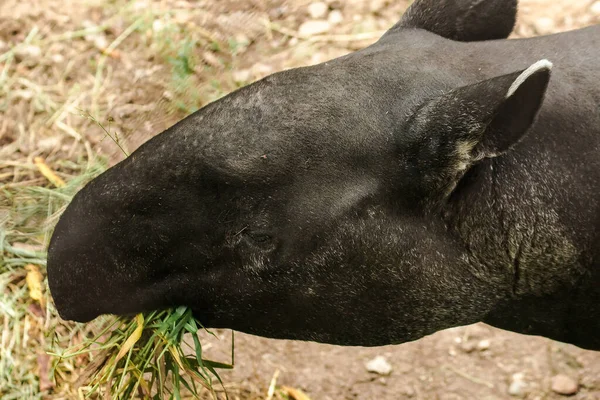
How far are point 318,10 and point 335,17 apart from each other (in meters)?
0.15

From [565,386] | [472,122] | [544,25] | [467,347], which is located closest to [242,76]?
[544,25]

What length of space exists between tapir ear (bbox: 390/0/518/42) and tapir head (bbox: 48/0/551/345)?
0.58 ft

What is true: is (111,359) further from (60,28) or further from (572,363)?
(60,28)

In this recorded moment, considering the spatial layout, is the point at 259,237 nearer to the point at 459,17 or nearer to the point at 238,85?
the point at 459,17

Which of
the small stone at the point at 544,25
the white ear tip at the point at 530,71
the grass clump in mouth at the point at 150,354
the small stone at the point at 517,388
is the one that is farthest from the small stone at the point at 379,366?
the small stone at the point at 544,25

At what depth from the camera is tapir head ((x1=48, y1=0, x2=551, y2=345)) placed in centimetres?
303

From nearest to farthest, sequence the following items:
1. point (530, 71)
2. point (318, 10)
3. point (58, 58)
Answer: point (530, 71)
point (58, 58)
point (318, 10)

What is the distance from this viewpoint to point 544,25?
20.7 feet

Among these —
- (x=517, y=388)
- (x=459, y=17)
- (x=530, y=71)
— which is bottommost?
(x=517, y=388)

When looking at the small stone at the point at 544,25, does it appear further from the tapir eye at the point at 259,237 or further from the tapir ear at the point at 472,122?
the tapir eye at the point at 259,237

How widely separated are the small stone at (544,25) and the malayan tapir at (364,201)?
9.72ft

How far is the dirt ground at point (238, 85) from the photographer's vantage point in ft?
16.4

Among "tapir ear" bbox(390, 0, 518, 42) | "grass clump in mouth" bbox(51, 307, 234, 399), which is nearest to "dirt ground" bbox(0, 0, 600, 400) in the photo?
"grass clump in mouth" bbox(51, 307, 234, 399)

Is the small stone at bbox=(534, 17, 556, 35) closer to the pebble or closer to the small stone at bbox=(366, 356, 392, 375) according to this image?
the pebble
